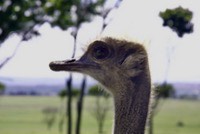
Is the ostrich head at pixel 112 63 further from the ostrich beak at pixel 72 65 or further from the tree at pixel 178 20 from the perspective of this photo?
the tree at pixel 178 20

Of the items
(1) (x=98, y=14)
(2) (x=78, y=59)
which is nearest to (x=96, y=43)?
(2) (x=78, y=59)

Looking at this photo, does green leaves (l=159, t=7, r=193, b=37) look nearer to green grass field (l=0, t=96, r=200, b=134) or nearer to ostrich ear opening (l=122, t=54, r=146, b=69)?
green grass field (l=0, t=96, r=200, b=134)

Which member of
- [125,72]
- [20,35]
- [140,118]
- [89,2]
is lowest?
[140,118]

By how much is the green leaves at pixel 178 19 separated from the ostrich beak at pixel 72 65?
13.6 metres

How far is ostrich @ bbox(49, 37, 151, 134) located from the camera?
451 cm

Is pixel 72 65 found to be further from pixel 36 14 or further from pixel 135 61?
pixel 36 14

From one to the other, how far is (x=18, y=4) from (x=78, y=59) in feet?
45.8

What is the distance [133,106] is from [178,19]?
15.7 m

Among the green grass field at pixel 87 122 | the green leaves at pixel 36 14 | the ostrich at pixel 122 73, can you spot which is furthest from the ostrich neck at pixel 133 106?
the green leaves at pixel 36 14

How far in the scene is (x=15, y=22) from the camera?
60.0 feet

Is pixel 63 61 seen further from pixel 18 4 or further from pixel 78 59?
pixel 18 4

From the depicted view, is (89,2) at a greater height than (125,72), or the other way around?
(89,2)

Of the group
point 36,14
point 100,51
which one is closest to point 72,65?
point 100,51

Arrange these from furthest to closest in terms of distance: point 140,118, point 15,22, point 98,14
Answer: point 98,14, point 15,22, point 140,118
